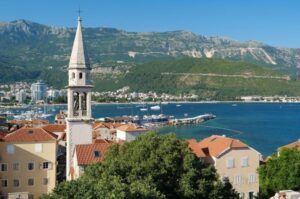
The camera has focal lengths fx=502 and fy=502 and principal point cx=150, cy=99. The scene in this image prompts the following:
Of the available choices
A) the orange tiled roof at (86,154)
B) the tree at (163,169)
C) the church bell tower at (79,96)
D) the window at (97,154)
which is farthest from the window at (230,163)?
the church bell tower at (79,96)

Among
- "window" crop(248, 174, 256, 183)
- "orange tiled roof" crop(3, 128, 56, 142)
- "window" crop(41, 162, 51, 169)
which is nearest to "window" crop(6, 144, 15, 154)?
"orange tiled roof" crop(3, 128, 56, 142)

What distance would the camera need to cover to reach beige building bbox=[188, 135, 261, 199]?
35.5 metres

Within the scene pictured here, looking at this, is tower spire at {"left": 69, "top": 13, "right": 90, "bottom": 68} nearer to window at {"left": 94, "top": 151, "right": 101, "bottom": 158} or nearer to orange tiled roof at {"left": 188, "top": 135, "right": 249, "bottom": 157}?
window at {"left": 94, "top": 151, "right": 101, "bottom": 158}

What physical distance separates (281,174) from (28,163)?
55.6 ft

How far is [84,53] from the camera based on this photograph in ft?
107

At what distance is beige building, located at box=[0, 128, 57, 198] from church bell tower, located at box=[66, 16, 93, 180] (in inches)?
104

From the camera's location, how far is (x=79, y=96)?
3281 cm

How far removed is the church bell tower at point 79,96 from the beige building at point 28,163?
2632mm

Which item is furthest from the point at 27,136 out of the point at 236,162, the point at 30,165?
the point at 236,162

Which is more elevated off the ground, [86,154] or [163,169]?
[163,169]

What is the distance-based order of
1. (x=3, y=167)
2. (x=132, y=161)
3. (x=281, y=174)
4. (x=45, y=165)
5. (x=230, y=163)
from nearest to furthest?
(x=132, y=161), (x=281, y=174), (x=3, y=167), (x=45, y=165), (x=230, y=163)

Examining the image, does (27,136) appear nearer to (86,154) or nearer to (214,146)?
(86,154)

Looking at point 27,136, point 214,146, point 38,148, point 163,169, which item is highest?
point 27,136

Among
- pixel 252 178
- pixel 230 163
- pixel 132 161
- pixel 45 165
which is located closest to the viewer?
pixel 132 161
